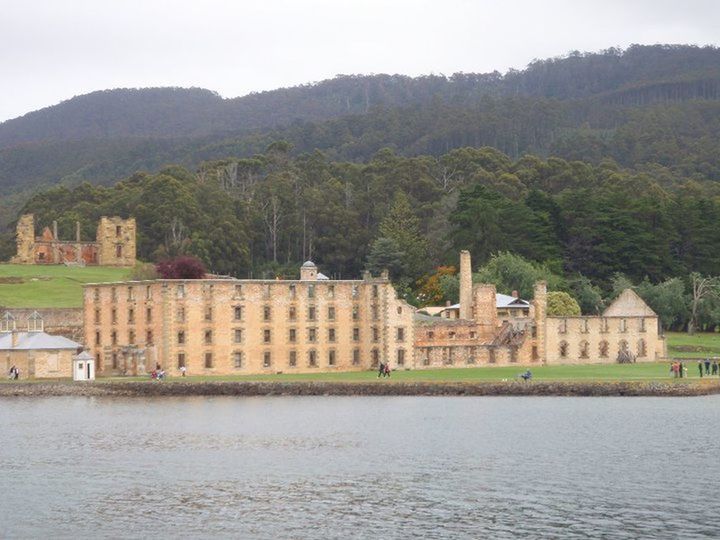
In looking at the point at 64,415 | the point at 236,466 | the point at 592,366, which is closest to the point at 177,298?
the point at 64,415

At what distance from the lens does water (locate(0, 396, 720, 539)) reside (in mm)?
45188

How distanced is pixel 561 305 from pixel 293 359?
25844 mm

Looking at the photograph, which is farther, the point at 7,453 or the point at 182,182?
the point at 182,182

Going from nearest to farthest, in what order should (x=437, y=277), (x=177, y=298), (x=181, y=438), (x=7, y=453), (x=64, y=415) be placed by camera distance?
(x=7, y=453) → (x=181, y=438) → (x=64, y=415) → (x=177, y=298) → (x=437, y=277)

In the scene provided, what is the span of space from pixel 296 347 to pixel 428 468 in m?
41.1

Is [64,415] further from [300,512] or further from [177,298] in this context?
[300,512]

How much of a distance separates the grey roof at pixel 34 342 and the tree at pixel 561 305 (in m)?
37.0

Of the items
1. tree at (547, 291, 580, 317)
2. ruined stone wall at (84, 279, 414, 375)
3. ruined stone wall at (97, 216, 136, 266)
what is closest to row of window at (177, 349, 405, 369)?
ruined stone wall at (84, 279, 414, 375)

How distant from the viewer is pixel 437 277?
429ft

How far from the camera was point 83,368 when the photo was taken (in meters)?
91.6

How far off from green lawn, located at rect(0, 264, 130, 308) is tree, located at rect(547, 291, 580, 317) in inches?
1404

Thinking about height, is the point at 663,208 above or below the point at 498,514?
above

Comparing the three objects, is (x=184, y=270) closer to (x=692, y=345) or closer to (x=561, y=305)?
(x=561, y=305)

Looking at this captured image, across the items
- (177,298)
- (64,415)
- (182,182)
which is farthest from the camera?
(182,182)
